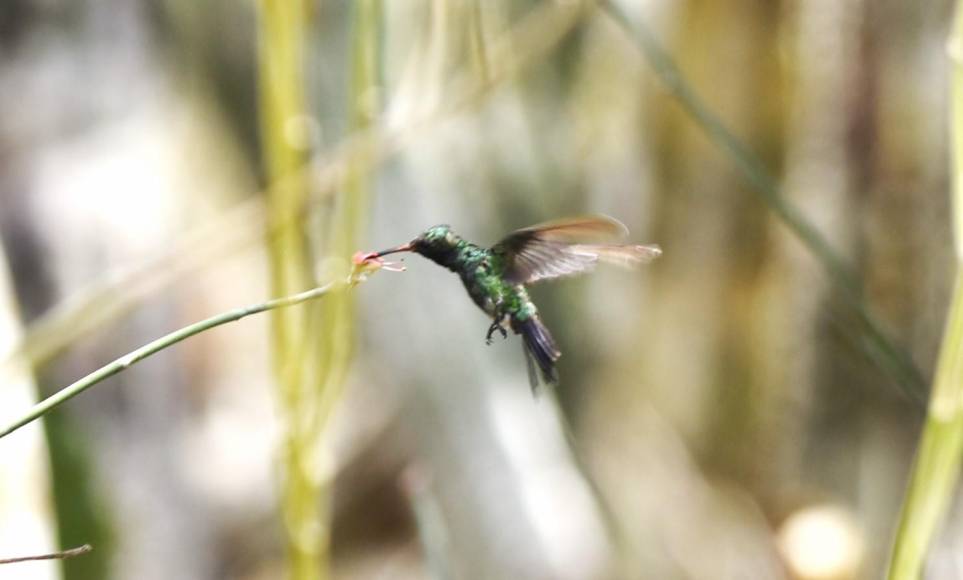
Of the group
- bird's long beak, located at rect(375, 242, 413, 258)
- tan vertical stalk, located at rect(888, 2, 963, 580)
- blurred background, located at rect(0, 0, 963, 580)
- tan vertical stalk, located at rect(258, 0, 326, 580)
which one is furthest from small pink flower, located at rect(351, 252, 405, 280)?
blurred background, located at rect(0, 0, 963, 580)

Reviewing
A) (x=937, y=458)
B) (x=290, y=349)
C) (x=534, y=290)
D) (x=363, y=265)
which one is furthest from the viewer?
(x=534, y=290)

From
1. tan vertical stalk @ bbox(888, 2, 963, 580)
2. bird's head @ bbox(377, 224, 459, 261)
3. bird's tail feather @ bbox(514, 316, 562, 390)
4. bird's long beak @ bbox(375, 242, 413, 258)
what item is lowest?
tan vertical stalk @ bbox(888, 2, 963, 580)

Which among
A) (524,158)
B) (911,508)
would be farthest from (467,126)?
(911,508)

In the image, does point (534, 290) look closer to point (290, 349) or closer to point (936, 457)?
point (290, 349)

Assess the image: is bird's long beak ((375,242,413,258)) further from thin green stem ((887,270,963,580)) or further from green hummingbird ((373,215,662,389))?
thin green stem ((887,270,963,580))

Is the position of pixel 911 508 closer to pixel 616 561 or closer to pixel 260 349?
pixel 616 561

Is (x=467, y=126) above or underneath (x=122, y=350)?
above

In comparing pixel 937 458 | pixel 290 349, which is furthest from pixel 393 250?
pixel 290 349

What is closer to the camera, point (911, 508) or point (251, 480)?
point (911, 508)
